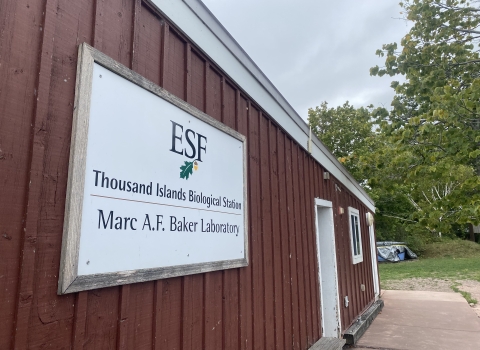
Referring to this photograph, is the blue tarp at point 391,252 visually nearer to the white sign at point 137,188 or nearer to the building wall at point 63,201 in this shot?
the building wall at point 63,201

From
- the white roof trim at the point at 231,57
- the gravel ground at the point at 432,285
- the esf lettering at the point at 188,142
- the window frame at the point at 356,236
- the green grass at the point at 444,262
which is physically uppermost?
the white roof trim at the point at 231,57

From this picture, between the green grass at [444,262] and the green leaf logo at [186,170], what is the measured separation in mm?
13342

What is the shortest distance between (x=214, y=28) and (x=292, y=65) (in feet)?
47.4

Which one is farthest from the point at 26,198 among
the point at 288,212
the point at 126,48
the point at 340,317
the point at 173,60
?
the point at 340,317

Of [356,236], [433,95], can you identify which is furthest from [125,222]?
[433,95]

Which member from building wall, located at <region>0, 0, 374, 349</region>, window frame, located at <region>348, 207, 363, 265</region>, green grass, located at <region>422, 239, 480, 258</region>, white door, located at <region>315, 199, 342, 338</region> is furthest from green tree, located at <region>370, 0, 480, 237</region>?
green grass, located at <region>422, 239, 480, 258</region>

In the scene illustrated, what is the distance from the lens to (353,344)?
4840 millimetres

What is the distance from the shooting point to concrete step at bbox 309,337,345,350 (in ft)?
11.7

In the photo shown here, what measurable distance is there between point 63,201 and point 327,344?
339 cm

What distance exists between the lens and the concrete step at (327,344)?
3572 millimetres

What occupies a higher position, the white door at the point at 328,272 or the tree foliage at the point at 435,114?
the tree foliage at the point at 435,114

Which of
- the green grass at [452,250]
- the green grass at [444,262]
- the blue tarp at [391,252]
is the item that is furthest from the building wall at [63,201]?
the green grass at [452,250]

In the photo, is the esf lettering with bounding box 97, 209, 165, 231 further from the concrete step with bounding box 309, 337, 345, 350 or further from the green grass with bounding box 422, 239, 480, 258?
the green grass with bounding box 422, 239, 480, 258

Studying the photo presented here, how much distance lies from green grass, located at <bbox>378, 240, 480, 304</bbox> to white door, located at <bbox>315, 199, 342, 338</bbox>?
970cm
